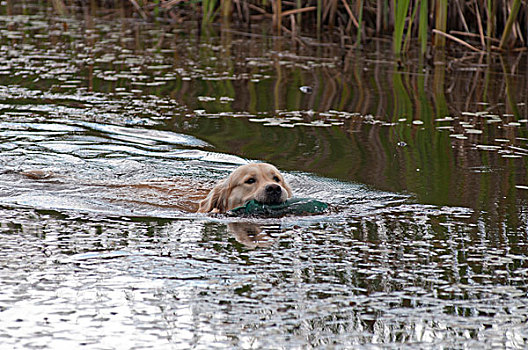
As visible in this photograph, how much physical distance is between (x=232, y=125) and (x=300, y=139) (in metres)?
0.84

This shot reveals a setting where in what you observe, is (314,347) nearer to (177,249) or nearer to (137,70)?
(177,249)

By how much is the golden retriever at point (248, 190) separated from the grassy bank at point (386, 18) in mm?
4853

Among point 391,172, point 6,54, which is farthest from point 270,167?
point 6,54

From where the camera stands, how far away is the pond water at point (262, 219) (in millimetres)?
3572

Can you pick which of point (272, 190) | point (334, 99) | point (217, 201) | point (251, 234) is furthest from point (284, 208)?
point (334, 99)

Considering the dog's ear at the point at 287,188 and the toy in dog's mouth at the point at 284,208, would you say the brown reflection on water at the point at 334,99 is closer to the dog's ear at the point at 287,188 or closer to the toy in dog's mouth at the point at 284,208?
the dog's ear at the point at 287,188

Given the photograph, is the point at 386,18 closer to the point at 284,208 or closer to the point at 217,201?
the point at 217,201

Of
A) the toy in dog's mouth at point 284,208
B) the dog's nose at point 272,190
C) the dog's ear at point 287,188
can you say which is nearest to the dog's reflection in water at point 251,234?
the toy in dog's mouth at point 284,208

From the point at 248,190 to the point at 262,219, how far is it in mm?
498

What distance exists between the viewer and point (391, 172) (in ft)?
21.9

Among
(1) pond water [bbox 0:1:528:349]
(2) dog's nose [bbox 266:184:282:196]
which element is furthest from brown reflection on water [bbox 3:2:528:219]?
(2) dog's nose [bbox 266:184:282:196]

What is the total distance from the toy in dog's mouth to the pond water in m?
0.11

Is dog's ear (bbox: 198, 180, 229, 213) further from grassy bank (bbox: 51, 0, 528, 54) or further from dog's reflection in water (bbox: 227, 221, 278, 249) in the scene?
grassy bank (bbox: 51, 0, 528, 54)

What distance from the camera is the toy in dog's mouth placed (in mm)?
5641
